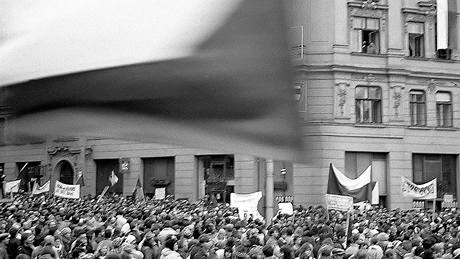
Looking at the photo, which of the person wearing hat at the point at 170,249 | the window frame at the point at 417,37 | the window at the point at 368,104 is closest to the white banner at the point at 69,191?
the window at the point at 368,104

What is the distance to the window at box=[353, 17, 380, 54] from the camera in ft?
127

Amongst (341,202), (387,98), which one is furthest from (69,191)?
(387,98)

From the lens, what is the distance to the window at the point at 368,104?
38812 millimetres

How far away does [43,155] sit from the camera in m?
47.3

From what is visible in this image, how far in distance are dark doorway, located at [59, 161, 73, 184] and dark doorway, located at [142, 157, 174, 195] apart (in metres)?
5.32

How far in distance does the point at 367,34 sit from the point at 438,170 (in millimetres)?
7684

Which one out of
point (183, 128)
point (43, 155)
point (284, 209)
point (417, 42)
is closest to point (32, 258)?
point (183, 128)

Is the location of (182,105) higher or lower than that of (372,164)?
lower

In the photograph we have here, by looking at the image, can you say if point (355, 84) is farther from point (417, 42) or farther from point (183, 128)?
point (183, 128)

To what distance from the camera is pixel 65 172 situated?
152 ft

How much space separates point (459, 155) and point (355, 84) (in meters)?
7.04

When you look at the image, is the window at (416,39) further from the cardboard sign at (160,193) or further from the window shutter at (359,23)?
the cardboard sign at (160,193)

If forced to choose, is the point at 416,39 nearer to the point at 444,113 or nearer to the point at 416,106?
the point at 416,106

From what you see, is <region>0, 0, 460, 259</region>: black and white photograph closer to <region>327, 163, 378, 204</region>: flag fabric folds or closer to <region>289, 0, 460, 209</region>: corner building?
<region>327, 163, 378, 204</region>: flag fabric folds
